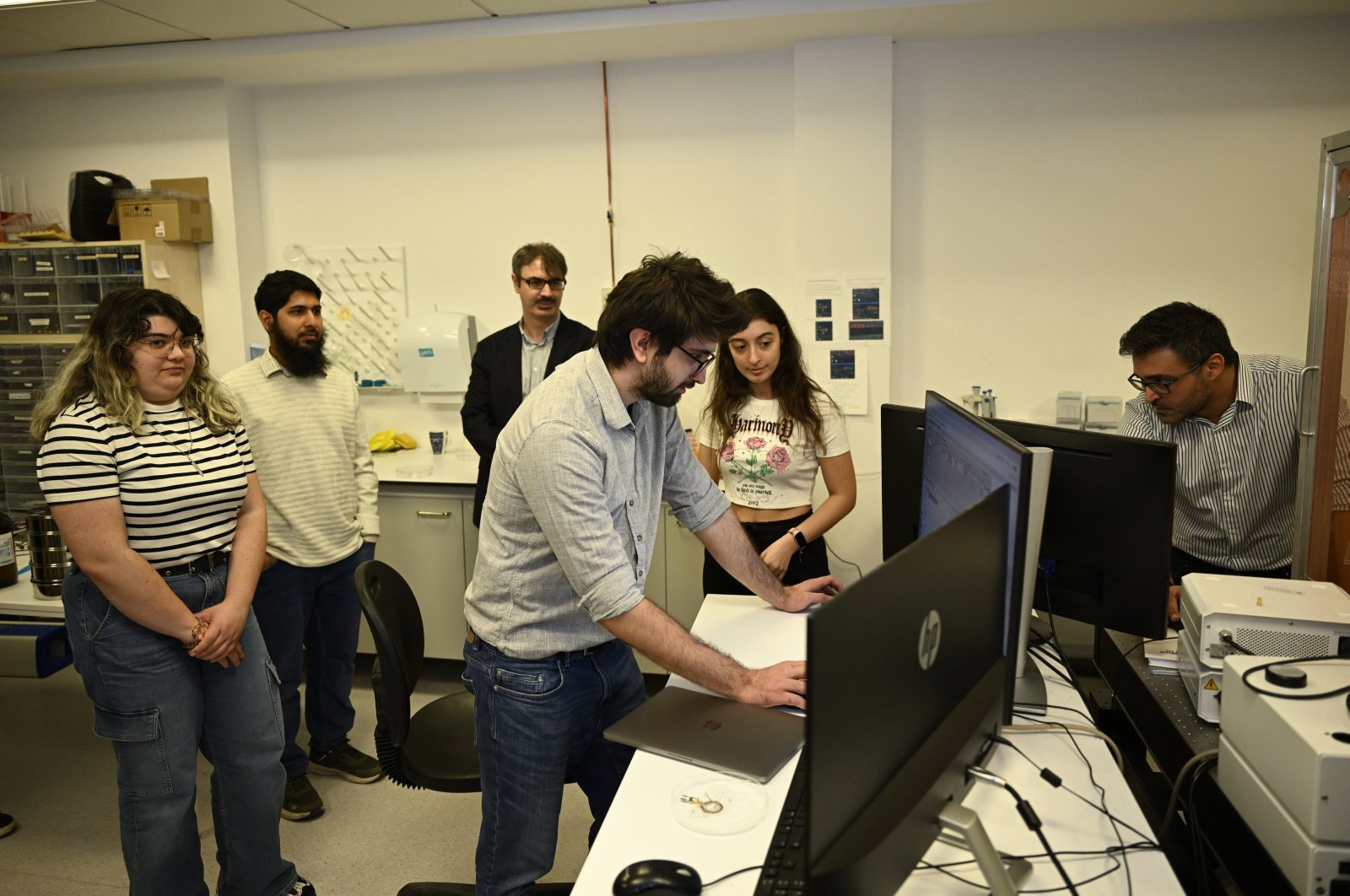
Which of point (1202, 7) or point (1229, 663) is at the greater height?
point (1202, 7)

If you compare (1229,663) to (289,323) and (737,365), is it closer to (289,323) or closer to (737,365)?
(737,365)

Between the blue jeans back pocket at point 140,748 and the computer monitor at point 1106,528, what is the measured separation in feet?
6.09

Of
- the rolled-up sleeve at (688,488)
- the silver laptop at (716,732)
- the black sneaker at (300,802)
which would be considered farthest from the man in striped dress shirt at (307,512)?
the silver laptop at (716,732)

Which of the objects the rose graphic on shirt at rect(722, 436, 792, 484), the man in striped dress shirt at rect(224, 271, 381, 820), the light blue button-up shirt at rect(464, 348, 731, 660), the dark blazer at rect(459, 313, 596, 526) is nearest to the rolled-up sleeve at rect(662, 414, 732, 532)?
the light blue button-up shirt at rect(464, 348, 731, 660)

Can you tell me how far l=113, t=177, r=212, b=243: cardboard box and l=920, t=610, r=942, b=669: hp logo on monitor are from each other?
3.88 m

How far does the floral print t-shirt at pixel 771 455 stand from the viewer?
275 cm

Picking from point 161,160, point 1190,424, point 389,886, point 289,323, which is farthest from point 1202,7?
point 161,160

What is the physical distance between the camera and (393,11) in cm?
336

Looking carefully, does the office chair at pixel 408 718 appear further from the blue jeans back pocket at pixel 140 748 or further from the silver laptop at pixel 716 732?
the silver laptop at pixel 716 732

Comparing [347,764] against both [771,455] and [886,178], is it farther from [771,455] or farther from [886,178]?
[886,178]

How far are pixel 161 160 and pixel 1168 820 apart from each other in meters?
4.51

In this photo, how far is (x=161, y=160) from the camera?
4.14 metres

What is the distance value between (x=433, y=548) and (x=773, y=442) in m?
1.58

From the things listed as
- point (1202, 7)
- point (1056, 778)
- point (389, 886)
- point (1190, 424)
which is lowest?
point (389, 886)
